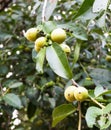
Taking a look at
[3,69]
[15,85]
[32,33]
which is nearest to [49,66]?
[15,85]

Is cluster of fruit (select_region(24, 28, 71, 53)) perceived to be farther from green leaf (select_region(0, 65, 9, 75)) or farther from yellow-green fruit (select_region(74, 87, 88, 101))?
green leaf (select_region(0, 65, 9, 75))

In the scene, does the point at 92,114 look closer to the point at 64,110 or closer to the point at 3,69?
the point at 64,110

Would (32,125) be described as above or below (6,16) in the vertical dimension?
below

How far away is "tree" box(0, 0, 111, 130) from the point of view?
0.82m

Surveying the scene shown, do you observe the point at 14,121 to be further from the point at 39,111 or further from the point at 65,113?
the point at 65,113

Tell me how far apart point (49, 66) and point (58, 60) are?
2.37ft

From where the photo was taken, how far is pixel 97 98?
80 cm

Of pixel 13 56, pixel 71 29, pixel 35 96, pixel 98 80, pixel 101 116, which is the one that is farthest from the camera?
pixel 13 56

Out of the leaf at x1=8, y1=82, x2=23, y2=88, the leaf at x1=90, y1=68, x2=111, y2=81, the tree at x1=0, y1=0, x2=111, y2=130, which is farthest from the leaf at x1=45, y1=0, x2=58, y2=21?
the leaf at x1=8, y1=82, x2=23, y2=88

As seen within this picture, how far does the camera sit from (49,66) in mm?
1511

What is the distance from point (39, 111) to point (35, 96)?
429 millimetres

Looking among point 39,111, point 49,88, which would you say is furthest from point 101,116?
point 39,111

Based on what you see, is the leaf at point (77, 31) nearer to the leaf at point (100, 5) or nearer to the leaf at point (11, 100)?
the leaf at point (100, 5)

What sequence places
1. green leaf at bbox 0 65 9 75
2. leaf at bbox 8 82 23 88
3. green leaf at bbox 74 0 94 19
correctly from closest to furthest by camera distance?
green leaf at bbox 74 0 94 19
leaf at bbox 8 82 23 88
green leaf at bbox 0 65 9 75
